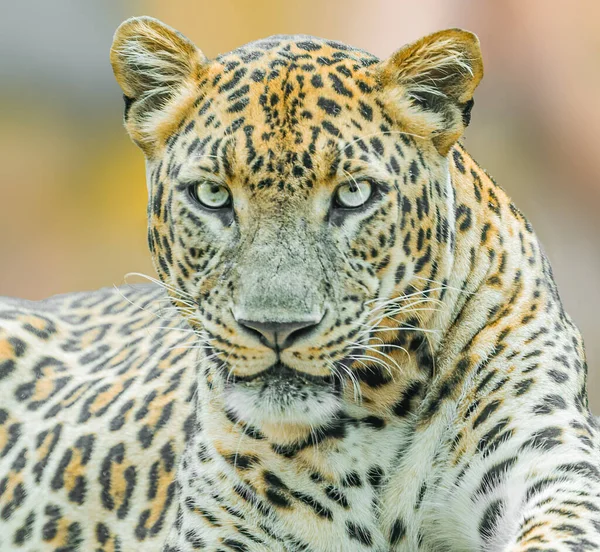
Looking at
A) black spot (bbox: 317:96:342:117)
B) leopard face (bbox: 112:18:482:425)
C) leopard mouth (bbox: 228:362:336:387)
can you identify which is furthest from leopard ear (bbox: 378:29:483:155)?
leopard mouth (bbox: 228:362:336:387)

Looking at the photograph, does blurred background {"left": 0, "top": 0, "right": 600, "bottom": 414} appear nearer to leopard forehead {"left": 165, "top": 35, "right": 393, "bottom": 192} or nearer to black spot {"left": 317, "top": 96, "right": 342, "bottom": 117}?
leopard forehead {"left": 165, "top": 35, "right": 393, "bottom": 192}

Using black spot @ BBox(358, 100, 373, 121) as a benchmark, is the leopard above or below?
below

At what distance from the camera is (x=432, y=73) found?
4848 millimetres

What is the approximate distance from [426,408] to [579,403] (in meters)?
0.70

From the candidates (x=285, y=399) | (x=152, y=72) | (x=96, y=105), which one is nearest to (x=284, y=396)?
(x=285, y=399)

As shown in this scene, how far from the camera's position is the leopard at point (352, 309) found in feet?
14.5

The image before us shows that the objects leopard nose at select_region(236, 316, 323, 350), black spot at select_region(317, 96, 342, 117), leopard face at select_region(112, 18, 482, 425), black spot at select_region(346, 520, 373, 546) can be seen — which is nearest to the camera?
leopard nose at select_region(236, 316, 323, 350)

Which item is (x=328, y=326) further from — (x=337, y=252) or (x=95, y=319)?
(x=95, y=319)

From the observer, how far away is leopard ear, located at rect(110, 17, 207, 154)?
16.5 ft

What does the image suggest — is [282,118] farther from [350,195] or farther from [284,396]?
[284,396]

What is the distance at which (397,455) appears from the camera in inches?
197

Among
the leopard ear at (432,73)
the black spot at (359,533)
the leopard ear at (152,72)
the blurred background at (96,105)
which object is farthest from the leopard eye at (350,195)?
the blurred background at (96,105)

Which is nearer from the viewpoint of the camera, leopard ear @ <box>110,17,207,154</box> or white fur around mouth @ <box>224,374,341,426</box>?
Result: white fur around mouth @ <box>224,374,341,426</box>

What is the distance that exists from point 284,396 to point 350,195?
0.88m
